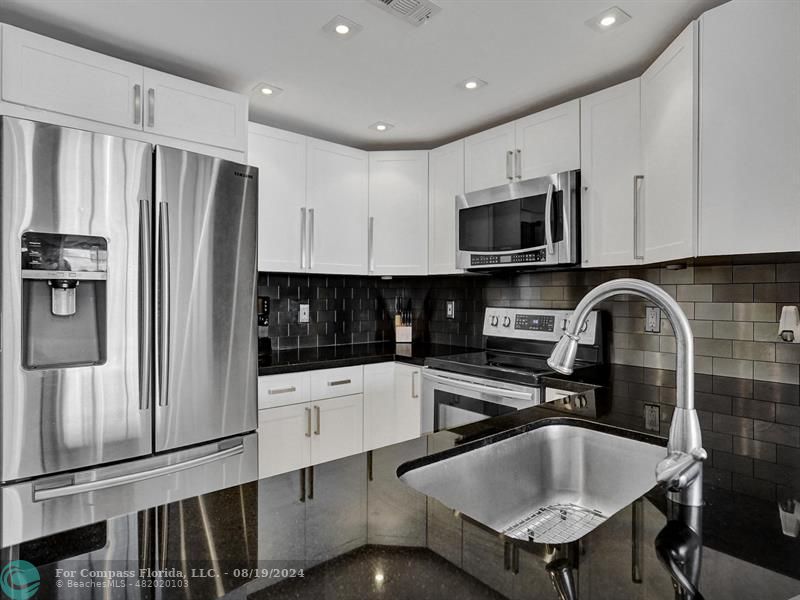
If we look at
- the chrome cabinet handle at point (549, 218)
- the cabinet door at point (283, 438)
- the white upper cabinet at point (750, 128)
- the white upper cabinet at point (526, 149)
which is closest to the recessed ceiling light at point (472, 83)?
the white upper cabinet at point (526, 149)

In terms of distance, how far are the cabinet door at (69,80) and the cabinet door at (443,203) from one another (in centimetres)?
181

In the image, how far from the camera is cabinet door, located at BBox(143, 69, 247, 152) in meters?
2.04

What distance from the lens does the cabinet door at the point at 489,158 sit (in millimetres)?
2678

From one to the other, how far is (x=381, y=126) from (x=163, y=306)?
188 centimetres

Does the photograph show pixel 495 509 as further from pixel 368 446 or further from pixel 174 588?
pixel 368 446

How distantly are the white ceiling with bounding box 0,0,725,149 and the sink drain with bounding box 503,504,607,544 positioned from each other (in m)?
1.76

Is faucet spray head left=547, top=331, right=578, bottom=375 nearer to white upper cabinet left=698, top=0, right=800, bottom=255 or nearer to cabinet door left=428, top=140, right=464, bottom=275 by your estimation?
white upper cabinet left=698, top=0, right=800, bottom=255

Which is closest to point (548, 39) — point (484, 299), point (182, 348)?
point (484, 299)

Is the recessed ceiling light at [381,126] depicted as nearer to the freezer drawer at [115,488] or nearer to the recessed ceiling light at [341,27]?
the recessed ceiling light at [341,27]

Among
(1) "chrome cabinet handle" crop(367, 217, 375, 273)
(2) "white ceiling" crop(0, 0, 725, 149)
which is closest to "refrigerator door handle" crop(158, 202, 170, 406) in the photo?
(2) "white ceiling" crop(0, 0, 725, 149)

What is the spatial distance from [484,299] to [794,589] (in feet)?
8.80

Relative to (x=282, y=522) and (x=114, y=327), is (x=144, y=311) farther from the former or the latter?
(x=282, y=522)

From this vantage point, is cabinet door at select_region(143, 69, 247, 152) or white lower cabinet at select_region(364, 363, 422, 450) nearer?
cabinet door at select_region(143, 69, 247, 152)

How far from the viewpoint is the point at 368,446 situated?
291cm
